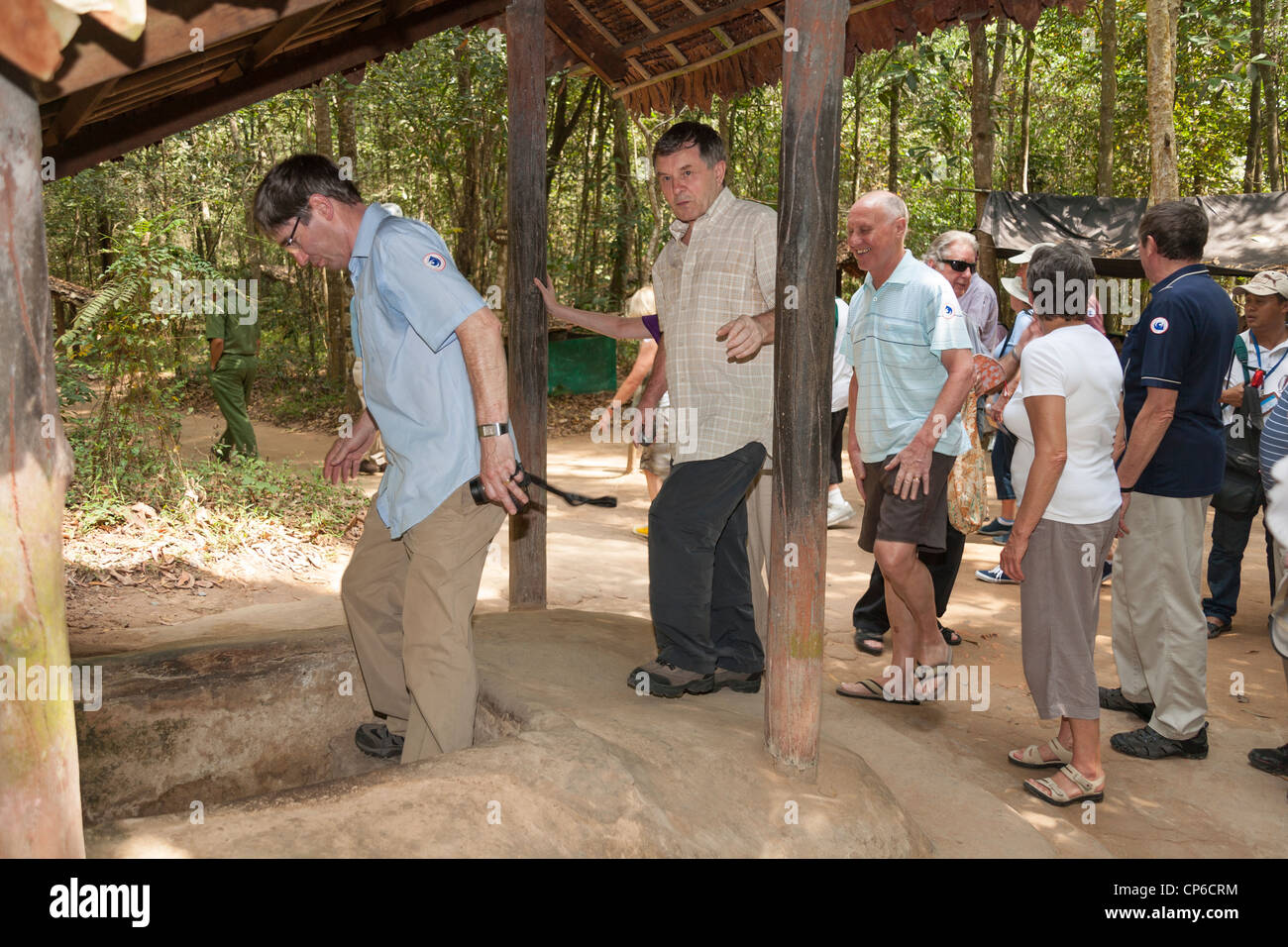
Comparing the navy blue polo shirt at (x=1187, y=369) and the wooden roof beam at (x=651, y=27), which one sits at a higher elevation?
the wooden roof beam at (x=651, y=27)

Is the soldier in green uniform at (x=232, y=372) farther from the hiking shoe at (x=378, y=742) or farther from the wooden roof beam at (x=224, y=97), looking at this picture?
the hiking shoe at (x=378, y=742)

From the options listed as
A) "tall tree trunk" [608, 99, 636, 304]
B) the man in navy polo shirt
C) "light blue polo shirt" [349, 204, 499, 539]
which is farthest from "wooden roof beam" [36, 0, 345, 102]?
"tall tree trunk" [608, 99, 636, 304]

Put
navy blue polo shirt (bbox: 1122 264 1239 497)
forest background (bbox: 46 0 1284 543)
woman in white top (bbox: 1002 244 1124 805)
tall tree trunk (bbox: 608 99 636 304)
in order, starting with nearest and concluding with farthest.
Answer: woman in white top (bbox: 1002 244 1124 805) < navy blue polo shirt (bbox: 1122 264 1239 497) < forest background (bbox: 46 0 1284 543) < tall tree trunk (bbox: 608 99 636 304)

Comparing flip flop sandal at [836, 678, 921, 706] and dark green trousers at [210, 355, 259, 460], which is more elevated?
dark green trousers at [210, 355, 259, 460]

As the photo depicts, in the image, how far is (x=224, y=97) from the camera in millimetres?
4832

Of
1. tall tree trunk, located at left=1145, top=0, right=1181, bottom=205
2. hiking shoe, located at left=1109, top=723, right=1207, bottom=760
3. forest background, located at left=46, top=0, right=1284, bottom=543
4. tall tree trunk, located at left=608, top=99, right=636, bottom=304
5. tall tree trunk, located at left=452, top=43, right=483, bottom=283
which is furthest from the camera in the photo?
tall tree trunk, located at left=608, top=99, right=636, bottom=304

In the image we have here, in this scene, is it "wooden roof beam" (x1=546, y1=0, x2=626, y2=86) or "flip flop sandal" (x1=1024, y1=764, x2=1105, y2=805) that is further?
"wooden roof beam" (x1=546, y1=0, x2=626, y2=86)

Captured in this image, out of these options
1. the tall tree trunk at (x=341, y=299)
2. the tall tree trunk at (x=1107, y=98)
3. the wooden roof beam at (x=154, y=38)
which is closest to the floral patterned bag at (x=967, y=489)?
the wooden roof beam at (x=154, y=38)

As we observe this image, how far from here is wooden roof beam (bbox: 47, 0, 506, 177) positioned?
4754 mm

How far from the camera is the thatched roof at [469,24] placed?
4.20 m

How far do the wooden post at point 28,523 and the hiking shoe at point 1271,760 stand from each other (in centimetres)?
425

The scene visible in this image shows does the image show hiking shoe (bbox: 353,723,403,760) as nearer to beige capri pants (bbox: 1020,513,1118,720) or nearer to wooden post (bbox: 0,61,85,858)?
wooden post (bbox: 0,61,85,858)

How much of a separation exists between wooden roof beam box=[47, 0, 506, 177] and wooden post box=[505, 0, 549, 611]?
0.46 metres

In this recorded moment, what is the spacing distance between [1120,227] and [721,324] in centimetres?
1026
